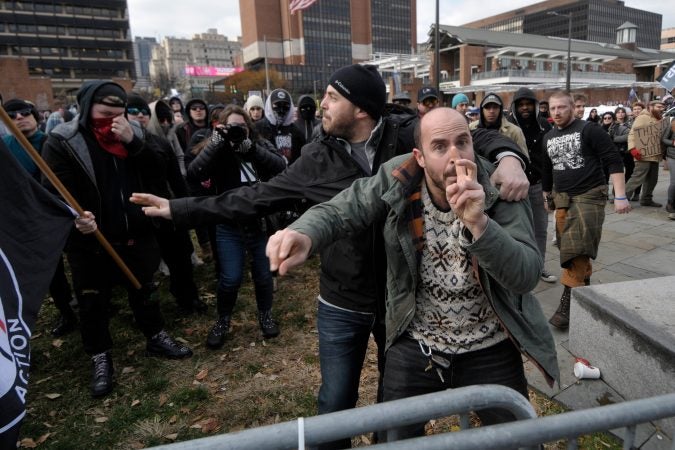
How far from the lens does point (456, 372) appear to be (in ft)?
6.13

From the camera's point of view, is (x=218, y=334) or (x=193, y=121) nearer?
(x=218, y=334)

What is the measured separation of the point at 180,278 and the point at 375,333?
9.61 ft

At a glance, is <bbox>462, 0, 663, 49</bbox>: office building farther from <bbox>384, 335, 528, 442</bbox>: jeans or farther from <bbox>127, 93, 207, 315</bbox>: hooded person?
<bbox>384, 335, 528, 442</bbox>: jeans

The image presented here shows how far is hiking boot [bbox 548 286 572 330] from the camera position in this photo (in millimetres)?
3986

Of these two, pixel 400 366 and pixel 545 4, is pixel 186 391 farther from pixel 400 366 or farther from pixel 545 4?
pixel 545 4

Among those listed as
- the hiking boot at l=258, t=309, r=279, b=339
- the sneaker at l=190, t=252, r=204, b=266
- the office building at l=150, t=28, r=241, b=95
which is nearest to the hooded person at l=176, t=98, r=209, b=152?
the sneaker at l=190, t=252, r=204, b=266

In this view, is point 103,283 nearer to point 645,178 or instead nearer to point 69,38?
point 645,178

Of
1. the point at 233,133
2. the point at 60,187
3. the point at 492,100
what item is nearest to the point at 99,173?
the point at 60,187

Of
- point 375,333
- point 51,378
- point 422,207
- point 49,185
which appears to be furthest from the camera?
point 51,378

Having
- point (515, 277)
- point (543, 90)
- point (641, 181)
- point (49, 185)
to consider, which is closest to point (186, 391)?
point (49, 185)

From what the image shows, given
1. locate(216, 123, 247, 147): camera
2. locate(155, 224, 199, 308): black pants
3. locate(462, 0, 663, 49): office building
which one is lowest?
locate(155, 224, 199, 308): black pants

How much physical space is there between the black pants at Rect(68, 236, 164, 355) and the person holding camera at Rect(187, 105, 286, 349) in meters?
0.60

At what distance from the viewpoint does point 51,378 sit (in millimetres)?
3695

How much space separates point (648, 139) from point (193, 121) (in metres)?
8.09
